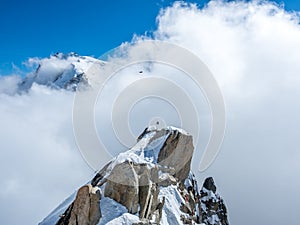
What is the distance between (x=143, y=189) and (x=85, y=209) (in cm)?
1142

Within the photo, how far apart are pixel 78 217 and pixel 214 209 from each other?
70.4 meters

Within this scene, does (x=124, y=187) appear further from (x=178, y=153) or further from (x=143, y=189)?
(x=178, y=153)

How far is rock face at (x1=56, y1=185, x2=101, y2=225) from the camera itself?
5578 cm

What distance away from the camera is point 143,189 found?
213 feet

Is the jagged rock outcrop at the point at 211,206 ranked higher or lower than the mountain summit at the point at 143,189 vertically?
higher

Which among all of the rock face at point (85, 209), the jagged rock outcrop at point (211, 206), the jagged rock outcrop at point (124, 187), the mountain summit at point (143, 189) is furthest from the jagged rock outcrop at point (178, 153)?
the jagged rock outcrop at point (211, 206)

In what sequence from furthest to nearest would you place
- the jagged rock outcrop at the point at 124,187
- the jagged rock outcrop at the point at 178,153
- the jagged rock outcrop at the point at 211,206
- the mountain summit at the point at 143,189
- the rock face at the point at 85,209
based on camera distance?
the jagged rock outcrop at the point at 211,206, the jagged rock outcrop at the point at 178,153, the jagged rock outcrop at the point at 124,187, the mountain summit at the point at 143,189, the rock face at the point at 85,209

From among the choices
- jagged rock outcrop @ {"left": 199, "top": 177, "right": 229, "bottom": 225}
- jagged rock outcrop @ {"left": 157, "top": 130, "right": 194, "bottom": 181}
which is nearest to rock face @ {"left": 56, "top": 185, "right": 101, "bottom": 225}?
jagged rock outcrop @ {"left": 157, "top": 130, "right": 194, "bottom": 181}

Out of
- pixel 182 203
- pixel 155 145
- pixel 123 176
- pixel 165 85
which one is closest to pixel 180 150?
pixel 155 145

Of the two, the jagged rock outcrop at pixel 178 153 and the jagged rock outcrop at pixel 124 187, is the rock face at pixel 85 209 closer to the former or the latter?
the jagged rock outcrop at pixel 124 187

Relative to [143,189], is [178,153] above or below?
above

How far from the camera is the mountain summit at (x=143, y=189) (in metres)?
57.1

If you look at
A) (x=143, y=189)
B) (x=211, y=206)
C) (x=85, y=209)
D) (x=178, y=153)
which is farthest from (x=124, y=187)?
(x=211, y=206)

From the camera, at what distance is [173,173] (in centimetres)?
8431
